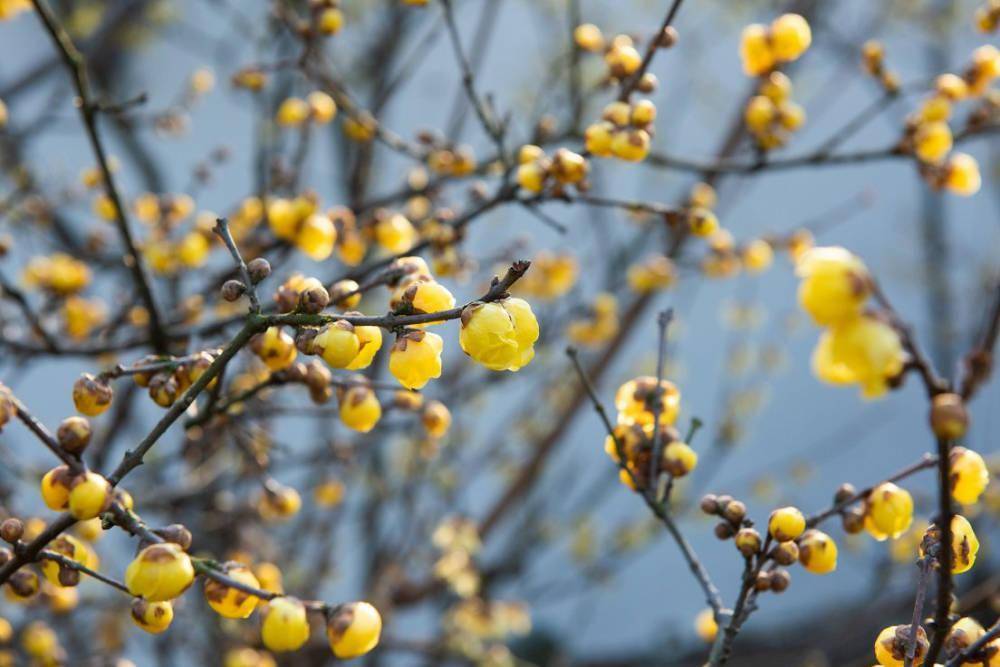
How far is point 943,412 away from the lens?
517mm

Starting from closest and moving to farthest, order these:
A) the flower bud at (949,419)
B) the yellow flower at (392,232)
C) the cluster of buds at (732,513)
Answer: the flower bud at (949,419) → the cluster of buds at (732,513) → the yellow flower at (392,232)

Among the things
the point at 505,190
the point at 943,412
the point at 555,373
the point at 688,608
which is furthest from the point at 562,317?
the point at 688,608

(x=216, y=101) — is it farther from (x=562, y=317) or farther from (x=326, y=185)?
(x=562, y=317)

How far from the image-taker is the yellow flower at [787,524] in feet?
2.78

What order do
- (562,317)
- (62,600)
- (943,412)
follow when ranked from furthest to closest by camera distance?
1. (562,317)
2. (62,600)
3. (943,412)

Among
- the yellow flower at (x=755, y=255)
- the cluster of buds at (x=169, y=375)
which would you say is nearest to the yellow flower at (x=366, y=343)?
the cluster of buds at (x=169, y=375)

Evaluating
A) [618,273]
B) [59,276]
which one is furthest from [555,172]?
[618,273]

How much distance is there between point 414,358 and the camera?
2.60ft

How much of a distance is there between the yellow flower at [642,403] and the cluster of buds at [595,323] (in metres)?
1.45

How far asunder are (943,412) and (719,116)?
184 inches

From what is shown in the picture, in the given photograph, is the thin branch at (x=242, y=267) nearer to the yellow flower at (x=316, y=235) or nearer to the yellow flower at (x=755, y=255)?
the yellow flower at (x=316, y=235)

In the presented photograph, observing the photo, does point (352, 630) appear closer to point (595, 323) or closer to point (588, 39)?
point (588, 39)

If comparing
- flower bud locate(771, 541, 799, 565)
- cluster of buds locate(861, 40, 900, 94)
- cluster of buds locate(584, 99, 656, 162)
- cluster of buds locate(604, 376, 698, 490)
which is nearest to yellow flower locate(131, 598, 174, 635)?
cluster of buds locate(604, 376, 698, 490)

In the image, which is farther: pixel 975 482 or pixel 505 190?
pixel 505 190
